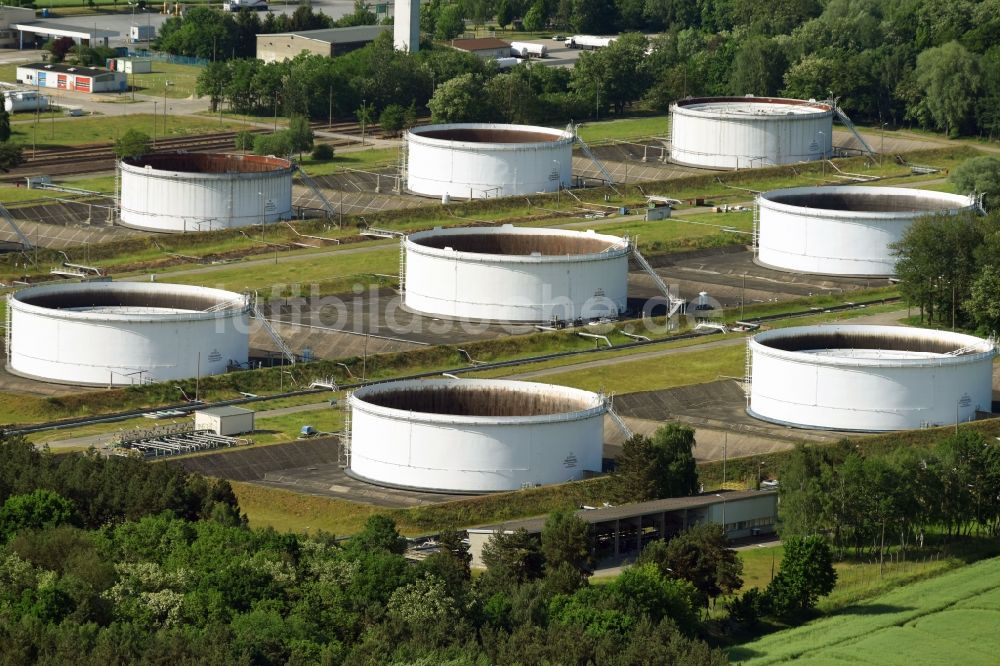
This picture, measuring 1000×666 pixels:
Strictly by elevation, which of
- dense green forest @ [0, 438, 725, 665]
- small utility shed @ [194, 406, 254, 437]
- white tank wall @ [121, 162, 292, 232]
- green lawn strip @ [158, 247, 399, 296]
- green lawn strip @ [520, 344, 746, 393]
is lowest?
dense green forest @ [0, 438, 725, 665]

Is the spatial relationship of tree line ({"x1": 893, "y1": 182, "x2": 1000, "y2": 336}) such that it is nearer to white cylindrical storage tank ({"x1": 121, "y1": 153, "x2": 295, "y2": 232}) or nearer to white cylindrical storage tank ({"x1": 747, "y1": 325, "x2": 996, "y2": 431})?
white cylindrical storage tank ({"x1": 747, "y1": 325, "x2": 996, "y2": 431})

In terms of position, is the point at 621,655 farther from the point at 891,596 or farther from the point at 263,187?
the point at 263,187

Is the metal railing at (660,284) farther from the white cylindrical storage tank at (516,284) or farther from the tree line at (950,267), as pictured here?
the tree line at (950,267)

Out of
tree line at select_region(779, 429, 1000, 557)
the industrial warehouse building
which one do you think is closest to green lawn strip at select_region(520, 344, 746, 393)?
the industrial warehouse building

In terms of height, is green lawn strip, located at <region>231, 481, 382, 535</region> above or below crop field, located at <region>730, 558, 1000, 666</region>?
above

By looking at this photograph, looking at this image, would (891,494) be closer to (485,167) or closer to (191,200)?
(191,200)

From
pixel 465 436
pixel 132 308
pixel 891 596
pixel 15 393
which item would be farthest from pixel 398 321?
pixel 891 596
